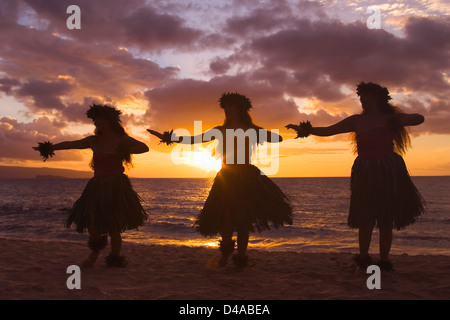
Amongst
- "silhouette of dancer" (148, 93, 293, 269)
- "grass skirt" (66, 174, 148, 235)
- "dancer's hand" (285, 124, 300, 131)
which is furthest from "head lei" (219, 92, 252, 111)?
"grass skirt" (66, 174, 148, 235)

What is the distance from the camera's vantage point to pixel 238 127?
5.14 metres

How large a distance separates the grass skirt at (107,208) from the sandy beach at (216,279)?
62 centimetres

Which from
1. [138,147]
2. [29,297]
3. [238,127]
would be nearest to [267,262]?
[238,127]

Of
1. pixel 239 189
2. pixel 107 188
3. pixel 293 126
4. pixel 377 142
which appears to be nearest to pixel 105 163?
pixel 107 188

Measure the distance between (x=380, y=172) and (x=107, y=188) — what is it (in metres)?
3.55

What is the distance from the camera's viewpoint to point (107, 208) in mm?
5066

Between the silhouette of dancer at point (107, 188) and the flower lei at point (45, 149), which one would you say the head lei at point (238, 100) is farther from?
the flower lei at point (45, 149)

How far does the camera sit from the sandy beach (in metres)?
4.01

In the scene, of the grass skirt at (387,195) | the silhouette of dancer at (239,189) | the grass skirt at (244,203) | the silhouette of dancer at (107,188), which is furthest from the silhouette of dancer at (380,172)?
the silhouette of dancer at (107,188)

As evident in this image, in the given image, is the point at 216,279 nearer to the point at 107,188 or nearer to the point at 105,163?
the point at 107,188

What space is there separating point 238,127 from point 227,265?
6.57ft

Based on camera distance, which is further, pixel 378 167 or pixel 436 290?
pixel 378 167

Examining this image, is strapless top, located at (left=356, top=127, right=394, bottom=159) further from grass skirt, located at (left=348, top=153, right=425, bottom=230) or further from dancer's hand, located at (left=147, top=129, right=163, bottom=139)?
dancer's hand, located at (left=147, top=129, right=163, bottom=139)
